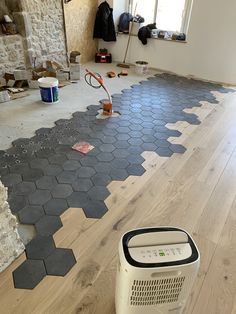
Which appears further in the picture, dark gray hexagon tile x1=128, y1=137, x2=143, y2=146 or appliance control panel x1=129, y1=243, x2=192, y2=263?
dark gray hexagon tile x1=128, y1=137, x2=143, y2=146

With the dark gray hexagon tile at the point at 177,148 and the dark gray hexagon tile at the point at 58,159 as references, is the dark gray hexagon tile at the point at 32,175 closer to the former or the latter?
the dark gray hexagon tile at the point at 58,159

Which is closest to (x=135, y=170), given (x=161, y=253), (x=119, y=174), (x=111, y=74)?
(x=119, y=174)

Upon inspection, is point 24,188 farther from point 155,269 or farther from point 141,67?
point 141,67

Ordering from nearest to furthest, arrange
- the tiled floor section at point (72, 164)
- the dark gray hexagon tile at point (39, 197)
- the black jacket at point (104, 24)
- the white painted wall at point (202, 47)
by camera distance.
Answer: the tiled floor section at point (72, 164)
the dark gray hexagon tile at point (39, 197)
the white painted wall at point (202, 47)
the black jacket at point (104, 24)

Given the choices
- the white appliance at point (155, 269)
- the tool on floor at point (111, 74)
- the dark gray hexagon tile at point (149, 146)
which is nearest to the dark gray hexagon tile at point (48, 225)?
the white appliance at point (155, 269)

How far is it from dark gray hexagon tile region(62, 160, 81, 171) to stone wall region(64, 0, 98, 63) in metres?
3.05

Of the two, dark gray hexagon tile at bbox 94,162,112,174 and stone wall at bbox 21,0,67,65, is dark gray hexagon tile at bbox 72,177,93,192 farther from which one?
stone wall at bbox 21,0,67,65

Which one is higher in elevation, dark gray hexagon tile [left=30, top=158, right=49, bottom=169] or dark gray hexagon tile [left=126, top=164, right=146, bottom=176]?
dark gray hexagon tile [left=30, top=158, right=49, bottom=169]

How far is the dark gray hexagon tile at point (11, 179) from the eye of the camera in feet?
6.14

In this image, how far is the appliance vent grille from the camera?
893mm

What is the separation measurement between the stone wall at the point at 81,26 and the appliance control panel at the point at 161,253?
4243mm

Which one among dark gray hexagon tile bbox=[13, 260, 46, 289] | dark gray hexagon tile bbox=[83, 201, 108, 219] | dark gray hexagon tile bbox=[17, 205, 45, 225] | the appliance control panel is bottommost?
dark gray hexagon tile bbox=[83, 201, 108, 219]

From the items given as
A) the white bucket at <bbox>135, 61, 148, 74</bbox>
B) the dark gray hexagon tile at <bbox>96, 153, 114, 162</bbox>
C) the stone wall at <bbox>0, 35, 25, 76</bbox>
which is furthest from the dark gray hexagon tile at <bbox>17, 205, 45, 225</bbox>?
the white bucket at <bbox>135, 61, 148, 74</bbox>

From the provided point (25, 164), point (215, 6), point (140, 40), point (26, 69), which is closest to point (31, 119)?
point (25, 164)
